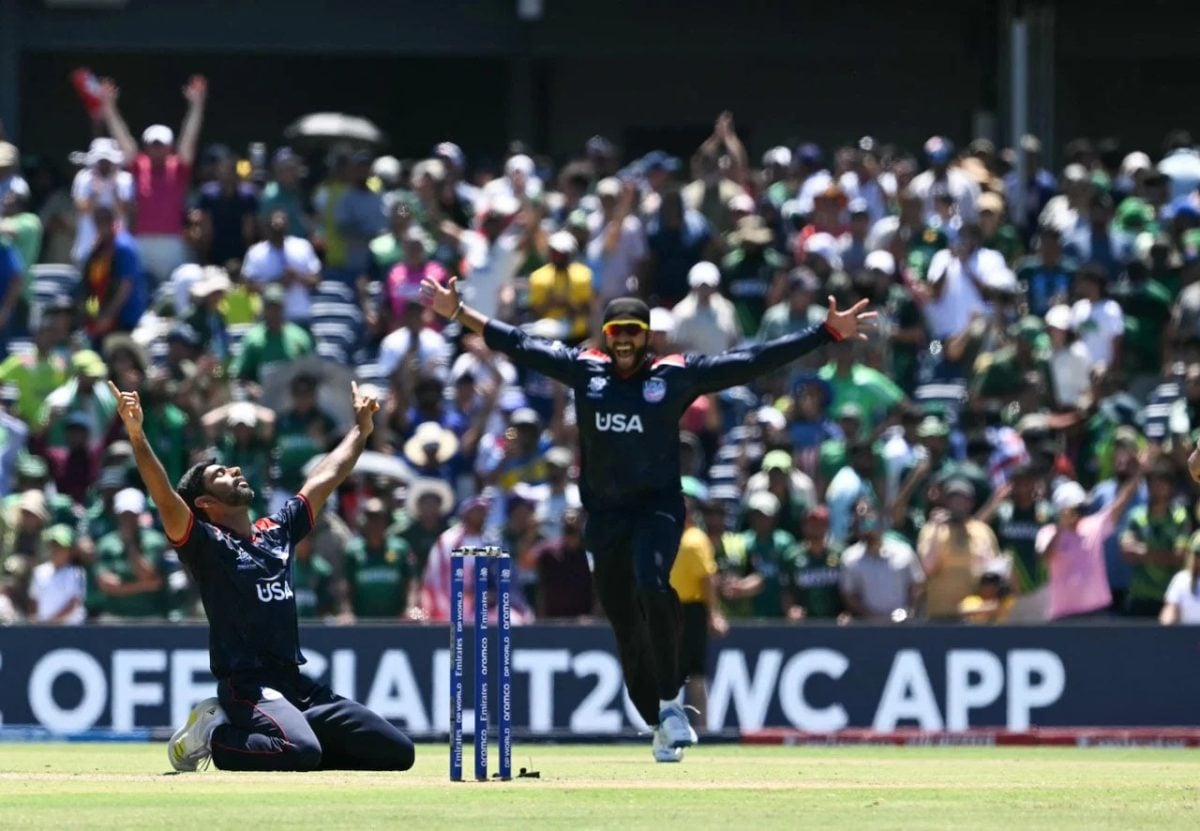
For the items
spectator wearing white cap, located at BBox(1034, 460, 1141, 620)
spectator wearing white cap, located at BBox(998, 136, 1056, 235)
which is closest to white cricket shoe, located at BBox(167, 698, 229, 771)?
spectator wearing white cap, located at BBox(1034, 460, 1141, 620)

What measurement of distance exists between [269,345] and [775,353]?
28.5ft

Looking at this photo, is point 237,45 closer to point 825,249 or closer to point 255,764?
point 825,249

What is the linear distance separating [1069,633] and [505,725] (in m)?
7.41

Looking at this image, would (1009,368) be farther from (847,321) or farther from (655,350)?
(847,321)

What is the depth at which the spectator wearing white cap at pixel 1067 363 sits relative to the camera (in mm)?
20750

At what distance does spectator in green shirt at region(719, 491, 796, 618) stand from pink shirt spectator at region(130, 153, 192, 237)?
21.6 feet

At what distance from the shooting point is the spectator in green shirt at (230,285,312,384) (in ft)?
68.0

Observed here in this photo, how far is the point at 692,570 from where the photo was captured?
16516 mm

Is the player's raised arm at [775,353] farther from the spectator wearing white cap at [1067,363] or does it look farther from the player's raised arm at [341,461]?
the spectator wearing white cap at [1067,363]

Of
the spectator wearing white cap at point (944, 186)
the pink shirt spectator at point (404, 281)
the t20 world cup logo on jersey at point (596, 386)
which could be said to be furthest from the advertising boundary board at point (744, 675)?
the spectator wearing white cap at point (944, 186)

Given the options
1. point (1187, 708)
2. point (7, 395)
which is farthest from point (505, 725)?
point (7, 395)

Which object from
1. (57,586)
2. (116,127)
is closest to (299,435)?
(57,586)

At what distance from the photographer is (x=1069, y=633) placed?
17.9m

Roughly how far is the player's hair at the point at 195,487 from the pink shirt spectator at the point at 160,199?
11.0 meters
